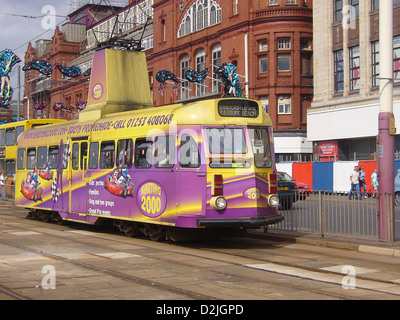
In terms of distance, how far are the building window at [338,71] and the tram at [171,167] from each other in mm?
23712

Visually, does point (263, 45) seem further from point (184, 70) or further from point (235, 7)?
point (184, 70)

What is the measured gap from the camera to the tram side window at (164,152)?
13648 millimetres

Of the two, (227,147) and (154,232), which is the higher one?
(227,147)

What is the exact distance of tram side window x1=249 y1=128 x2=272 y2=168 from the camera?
1354 cm

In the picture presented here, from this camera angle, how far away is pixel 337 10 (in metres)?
39.5

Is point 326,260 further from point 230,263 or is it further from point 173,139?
point 173,139

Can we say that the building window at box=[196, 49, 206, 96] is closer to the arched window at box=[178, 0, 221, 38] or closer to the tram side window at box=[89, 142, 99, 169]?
the arched window at box=[178, 0, 221, 38]

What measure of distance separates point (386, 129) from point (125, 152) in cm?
624

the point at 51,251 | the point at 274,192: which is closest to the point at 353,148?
the point at 274,192

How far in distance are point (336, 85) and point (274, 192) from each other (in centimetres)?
2749

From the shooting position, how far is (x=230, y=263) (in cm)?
1158

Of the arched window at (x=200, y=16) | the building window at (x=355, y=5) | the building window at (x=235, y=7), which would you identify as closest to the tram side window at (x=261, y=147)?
the building window at (x=355, y=5)

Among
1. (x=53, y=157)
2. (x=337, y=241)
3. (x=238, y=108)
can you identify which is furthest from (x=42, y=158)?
(x=337, y=241)
